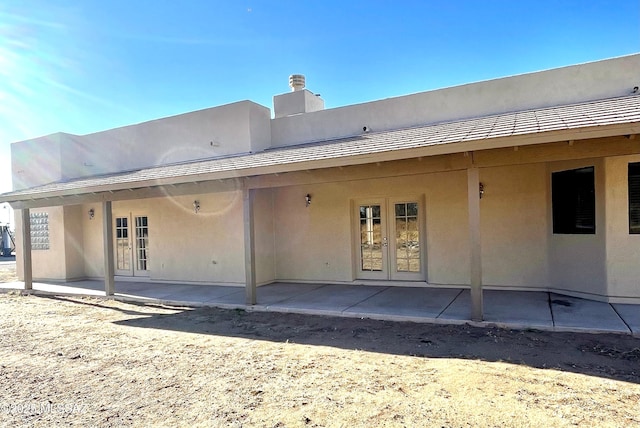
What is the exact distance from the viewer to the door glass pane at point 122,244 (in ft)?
42.9

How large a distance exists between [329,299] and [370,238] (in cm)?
240

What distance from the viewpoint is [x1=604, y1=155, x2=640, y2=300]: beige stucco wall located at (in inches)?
274

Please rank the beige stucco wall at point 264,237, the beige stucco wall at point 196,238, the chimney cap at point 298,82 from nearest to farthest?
the beige stucco wall at point 264,237, the beige stucco wall at point 196,238, the chimney cap at point 298,82

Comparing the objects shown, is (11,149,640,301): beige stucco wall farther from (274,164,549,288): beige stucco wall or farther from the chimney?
the chimney

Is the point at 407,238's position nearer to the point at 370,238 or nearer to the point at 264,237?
the point at 370,238

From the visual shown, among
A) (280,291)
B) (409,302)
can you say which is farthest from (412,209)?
(280,291)

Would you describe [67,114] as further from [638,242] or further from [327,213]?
[638,242]

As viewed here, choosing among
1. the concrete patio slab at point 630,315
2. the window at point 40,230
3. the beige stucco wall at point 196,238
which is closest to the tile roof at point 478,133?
the beige stucco wall at point 196,238

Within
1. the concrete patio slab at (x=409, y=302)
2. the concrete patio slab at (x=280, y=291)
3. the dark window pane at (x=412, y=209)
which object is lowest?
the concrete patio slab at (x=280, y=291)

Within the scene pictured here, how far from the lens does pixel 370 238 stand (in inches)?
402

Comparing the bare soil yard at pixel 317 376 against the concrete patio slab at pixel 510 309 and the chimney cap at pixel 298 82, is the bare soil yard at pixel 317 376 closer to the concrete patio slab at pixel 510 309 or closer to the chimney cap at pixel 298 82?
the concrete patio slab at pixel 510 309

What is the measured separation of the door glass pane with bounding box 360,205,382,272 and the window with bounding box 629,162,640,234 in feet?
16.7

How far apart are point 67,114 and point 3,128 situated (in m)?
3.04

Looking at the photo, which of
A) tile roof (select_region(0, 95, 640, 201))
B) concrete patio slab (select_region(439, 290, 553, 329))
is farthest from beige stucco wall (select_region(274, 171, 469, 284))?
tile roof (select_region(0, 95, 640, 201))
